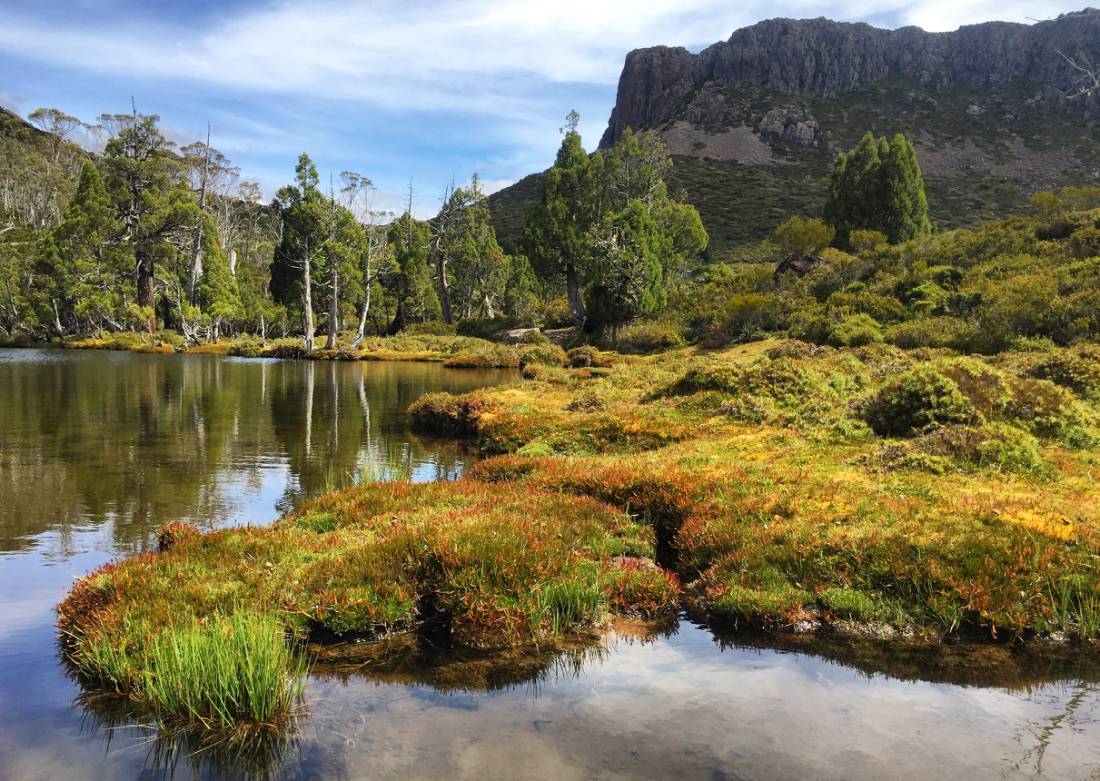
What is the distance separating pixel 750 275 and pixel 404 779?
59.6 metres

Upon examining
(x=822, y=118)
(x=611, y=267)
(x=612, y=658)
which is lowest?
(x=612, y=658)

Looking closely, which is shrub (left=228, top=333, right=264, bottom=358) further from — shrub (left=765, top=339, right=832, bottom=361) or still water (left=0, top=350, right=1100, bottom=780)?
still water (left=0, top=350, right=1100, bottom=780)

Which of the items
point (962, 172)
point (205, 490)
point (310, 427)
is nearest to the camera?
point (205, 490)

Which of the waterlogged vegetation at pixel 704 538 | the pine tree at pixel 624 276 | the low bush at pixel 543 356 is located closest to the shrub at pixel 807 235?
the pine tree at pixel 624 276

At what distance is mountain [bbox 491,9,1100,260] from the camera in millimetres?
125688

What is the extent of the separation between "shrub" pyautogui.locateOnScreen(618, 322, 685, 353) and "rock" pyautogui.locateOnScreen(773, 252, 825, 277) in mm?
9736

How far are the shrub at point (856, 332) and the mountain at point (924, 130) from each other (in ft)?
223

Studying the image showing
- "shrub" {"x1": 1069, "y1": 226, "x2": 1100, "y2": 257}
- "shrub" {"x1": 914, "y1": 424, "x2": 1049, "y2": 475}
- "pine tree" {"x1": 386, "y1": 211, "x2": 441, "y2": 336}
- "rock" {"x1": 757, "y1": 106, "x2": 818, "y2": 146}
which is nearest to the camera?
"shrub" {"x1": 914, "y1": 424, "x2": 1049, "y2": 475}

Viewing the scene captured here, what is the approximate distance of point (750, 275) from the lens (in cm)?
6053

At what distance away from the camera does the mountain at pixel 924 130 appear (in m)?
126

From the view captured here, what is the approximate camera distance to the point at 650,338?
52812 mm

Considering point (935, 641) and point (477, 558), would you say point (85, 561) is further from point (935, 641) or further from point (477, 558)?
point (935, 641)

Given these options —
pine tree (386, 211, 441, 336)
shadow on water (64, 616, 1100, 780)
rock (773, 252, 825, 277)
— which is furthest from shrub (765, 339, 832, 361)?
pine tree (386, 211, 441, 336)

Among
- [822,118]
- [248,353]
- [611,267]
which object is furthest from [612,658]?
[822,118]
